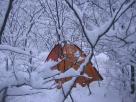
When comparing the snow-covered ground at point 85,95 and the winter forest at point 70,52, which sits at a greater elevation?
the winter forest at point 70,52

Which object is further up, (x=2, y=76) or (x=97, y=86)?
(x=2, y=76)

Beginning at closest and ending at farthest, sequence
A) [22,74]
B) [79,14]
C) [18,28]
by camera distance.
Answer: [22,74] → [79,14] → [18,28]

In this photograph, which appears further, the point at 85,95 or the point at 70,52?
the point at 85,95

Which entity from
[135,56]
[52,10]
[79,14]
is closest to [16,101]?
[135,56]

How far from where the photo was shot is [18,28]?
12945mm

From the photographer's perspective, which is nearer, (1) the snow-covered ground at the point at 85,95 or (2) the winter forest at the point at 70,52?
(2) the winter forest at the point at 70,52

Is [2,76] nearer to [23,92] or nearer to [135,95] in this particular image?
[23,92]

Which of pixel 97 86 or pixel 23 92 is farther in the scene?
pixel 97 86

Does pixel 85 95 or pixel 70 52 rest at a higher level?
pixel 70 52

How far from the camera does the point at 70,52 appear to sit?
8.11 m

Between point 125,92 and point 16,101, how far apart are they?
123 inches

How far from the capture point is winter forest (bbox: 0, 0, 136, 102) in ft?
10.9

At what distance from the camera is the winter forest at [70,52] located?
3332 millimetres

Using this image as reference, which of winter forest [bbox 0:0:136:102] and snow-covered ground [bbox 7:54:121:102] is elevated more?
winter forest [bbox 0:0:136:102]
